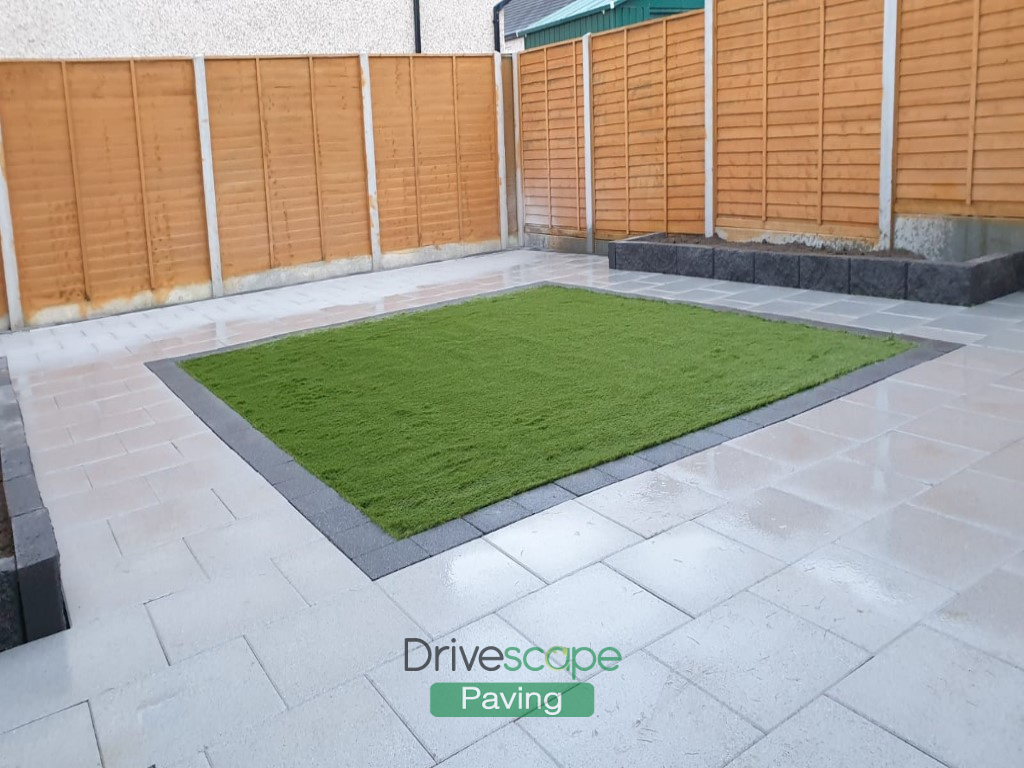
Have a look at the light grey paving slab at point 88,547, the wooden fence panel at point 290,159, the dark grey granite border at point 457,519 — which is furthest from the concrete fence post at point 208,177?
the light grey paving slab at point 88,547

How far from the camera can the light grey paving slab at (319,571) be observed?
2.81 m

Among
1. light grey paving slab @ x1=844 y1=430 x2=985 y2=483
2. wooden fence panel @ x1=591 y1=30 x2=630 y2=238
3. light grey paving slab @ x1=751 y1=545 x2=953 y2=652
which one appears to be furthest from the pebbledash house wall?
light grey paving slab @ x1=751 y1=545 x2=953 y2=652

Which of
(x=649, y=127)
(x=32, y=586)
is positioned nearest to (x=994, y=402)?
(x=32, y=586)

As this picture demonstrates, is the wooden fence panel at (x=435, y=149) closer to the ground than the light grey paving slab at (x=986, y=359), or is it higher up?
higher up

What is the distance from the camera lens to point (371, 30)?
12688 mm

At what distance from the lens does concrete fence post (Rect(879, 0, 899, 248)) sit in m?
7.04

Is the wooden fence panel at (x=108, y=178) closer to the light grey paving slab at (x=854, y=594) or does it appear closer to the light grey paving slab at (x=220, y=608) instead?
the light grey paving slab at (x=220, y=608)

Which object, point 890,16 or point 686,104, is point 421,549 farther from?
point 686,104

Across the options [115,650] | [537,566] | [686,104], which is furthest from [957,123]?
[115,650]

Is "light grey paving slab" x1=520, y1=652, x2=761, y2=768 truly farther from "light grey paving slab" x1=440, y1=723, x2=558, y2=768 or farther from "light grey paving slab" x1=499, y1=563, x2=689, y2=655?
"light grey paving slab" x1=499, y1=563, x2=689, y2=655

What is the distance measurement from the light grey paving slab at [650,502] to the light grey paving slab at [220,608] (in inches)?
46.3

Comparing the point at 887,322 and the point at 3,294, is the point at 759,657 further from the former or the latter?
the point at 3,294

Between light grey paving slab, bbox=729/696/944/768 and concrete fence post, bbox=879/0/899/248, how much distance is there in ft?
20.4

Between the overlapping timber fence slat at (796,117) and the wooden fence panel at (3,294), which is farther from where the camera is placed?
the wooden fence panel at (3,294)
